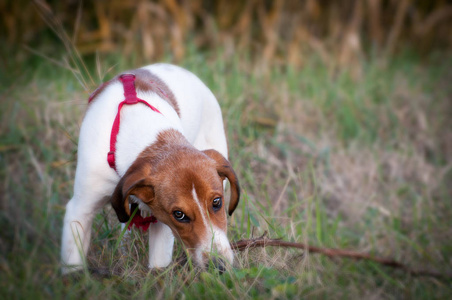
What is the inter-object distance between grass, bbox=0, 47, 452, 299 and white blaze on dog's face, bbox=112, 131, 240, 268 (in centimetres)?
20

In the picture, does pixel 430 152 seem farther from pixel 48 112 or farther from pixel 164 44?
pixel 48 112

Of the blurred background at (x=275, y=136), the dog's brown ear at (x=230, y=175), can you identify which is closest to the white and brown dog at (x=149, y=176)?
the dog's brown ear at (x=230, y=175)

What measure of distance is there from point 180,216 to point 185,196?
0.12m

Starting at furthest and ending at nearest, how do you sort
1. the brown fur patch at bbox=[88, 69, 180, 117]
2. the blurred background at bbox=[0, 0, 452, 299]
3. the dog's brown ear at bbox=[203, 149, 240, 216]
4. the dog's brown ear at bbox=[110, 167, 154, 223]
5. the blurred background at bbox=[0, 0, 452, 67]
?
the blurred background at bbox=[0, 0, 452, 67] → the brown fur patch at bbox=[88, 69, 180, 117] → the blurred background at bbox=[0, 0, 452, 299] → the dog's brown ear at bbox=[203, 149, 240, 216] → the dog's brown ear at bbox=[110, 167, 154, 223]

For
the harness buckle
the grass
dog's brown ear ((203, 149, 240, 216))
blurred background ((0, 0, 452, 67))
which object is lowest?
the grass

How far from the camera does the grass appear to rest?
2898mm

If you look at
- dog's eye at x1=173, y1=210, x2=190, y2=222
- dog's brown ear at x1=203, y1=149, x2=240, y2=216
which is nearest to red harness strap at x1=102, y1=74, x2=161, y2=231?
dog's eye at x1=173, y1=210, x2=190, y2=222

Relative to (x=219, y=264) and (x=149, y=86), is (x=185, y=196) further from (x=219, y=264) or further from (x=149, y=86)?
(x=149, y=86)

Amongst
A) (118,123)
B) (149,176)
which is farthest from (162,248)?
(118,123)

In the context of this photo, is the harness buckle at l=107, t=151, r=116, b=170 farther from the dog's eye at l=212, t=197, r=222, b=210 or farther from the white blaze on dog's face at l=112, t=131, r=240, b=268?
the dog's eye at l=212, t=197, r=222, b=210

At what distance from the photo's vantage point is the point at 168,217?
2732 mm

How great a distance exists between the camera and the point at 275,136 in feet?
18.2

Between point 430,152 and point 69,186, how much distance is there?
437 centimetres

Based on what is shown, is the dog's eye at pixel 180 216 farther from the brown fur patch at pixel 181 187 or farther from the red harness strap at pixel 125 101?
the red harness strap at pixel 125 101
